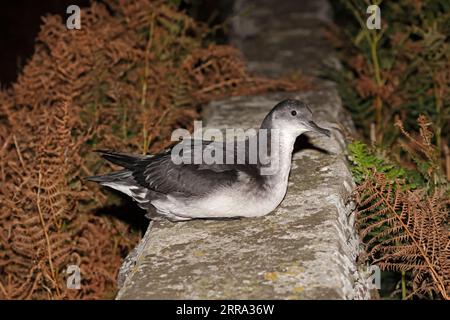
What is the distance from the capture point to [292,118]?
4.57 meters

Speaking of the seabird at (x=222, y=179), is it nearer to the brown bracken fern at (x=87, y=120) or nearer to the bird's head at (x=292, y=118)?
the bird's head at (x=292, y=118)

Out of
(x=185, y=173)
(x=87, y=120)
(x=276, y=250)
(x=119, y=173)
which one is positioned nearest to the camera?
(x=276, y=250)

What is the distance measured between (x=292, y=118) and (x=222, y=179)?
2.04 feet

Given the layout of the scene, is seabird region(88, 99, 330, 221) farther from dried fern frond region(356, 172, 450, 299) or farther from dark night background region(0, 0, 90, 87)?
dark night background region(0, 0, 90, 87)

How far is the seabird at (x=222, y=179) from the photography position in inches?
171

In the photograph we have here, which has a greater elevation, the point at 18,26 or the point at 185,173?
the point at 18,26

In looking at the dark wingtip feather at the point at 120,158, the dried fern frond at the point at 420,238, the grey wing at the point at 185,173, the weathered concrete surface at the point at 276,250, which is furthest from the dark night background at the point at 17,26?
the dried fern frond at the point at 420,238

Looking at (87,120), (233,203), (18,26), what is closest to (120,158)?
(233,203)

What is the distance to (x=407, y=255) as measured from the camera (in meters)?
4.11

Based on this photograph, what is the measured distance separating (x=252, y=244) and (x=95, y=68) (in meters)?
2.83

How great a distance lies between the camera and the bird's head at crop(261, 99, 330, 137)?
4.55 m

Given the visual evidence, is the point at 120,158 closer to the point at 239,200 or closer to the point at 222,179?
the point at 222,179

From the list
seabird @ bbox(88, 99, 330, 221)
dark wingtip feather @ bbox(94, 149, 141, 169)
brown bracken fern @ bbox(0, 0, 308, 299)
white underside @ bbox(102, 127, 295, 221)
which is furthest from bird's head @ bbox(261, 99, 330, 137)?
brown bracken fern @ bbox(0, 0, 308, 299)

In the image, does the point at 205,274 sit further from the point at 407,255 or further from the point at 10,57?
the point at 10,57
